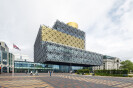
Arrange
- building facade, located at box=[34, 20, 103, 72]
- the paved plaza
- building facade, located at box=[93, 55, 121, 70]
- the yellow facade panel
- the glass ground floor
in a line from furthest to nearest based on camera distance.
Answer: building facade, located at box=[93, 55, 121, 70], the yellow facade panel, building facade, located at box=[34, 20, 103, 72], the glass ground floor, the paved plaza

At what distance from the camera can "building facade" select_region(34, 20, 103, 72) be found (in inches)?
2628

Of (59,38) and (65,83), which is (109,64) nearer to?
(59,38)

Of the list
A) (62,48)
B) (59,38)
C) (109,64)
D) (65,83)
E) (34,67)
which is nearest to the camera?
(65,83)

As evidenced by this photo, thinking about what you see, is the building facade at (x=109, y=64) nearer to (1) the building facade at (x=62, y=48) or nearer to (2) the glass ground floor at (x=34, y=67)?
(1) the building facade at (x=62, y=48)

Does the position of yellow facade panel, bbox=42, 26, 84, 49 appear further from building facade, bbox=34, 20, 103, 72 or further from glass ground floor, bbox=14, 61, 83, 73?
glass ground floor, bbox=14, 61, 83, 73

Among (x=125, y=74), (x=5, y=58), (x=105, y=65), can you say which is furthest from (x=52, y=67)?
(x=105, y=65)

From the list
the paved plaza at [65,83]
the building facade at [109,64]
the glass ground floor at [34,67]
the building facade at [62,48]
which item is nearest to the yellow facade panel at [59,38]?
the building facade at [62,48]

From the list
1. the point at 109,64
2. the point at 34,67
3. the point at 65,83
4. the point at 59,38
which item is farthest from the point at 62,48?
the point at 109,64

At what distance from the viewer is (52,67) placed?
74188mm

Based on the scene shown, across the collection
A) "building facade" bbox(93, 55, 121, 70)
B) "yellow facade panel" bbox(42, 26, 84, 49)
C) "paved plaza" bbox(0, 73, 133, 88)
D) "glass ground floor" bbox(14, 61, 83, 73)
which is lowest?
"building facade" bbox(93, 55, 121, 70)

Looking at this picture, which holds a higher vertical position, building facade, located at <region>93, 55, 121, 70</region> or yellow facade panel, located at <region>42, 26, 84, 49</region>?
yellow facade panel, located at <region>42, 26, 84, 49</region>

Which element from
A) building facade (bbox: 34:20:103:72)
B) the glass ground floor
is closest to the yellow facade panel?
building facade (bbox: 34:20:103:72)

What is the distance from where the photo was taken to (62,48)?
72.8 m

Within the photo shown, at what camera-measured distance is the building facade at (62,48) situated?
66750 millimetres
